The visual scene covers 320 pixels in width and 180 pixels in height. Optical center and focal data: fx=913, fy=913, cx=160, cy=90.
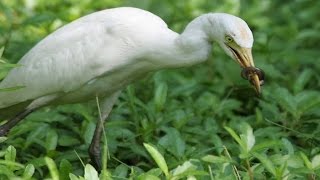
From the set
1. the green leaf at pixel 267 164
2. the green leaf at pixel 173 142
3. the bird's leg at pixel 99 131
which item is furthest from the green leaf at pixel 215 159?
the bird's leg at pixel 99 131

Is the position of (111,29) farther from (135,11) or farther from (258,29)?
(258,29)

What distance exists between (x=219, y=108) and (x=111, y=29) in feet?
4.09

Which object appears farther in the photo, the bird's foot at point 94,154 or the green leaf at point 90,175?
the bird's foot at point 94,154

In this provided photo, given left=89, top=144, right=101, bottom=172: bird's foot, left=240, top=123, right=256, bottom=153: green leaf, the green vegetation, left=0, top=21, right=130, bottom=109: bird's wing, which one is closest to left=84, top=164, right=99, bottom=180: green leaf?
the green vegetation

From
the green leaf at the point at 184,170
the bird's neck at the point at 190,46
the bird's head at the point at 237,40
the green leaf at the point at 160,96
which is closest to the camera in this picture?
the green leaf at the point at 184,170

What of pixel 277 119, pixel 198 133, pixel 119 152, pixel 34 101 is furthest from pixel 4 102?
pixel 277 119

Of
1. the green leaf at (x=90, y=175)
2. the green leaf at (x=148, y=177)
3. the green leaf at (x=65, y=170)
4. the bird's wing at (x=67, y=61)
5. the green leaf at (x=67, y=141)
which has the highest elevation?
the bird's wing at (x=67, y=61)

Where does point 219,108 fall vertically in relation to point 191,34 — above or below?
below

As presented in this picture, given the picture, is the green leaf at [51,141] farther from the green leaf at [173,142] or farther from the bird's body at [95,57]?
the green leaf at [173,142]

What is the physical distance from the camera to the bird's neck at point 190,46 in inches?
172

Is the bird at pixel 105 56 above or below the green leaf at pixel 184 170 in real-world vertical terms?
above

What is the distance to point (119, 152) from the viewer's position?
197 inches

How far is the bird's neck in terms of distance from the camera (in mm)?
4359

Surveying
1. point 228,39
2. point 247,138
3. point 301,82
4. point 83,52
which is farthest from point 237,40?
point 301,82
